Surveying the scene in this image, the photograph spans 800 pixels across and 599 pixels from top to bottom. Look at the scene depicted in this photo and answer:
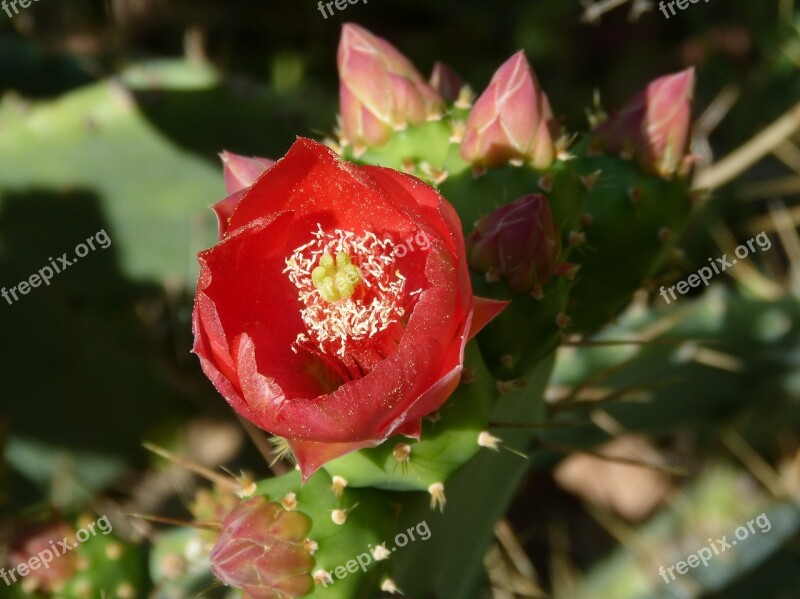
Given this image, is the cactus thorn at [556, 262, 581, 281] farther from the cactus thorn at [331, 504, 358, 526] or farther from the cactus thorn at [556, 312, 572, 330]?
the cactus thorn at [331, 504, 358, 526]

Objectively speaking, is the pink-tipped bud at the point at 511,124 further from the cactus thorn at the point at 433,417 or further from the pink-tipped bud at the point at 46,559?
the pink-tipped bud at the point at 46,559

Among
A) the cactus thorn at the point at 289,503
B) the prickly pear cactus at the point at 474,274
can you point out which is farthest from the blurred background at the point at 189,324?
the cactus thorn at the point at 289,503

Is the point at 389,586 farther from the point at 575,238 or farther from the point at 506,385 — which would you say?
Result: the point at 575,238

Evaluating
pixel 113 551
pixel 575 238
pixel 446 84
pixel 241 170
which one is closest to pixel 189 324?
pixel 113 551

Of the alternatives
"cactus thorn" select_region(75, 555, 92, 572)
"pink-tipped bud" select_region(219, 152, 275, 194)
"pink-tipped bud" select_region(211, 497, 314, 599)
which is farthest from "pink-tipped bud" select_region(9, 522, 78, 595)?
"pink-tipped bud" select_region(219, 152, 275, 194)

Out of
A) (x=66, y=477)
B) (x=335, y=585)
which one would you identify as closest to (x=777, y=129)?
(x=335, y=585)

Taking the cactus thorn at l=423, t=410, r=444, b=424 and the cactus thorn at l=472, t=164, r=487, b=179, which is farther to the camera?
the cactus thorn at l=472, t=164, r=487, b=179

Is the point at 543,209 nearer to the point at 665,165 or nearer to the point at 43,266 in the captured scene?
the point at 665,165
